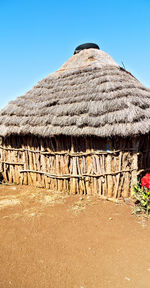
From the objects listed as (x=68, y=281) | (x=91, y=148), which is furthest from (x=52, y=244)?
(x=91, y=148)

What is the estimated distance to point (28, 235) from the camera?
190 inches

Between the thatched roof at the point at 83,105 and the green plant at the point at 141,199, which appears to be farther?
the thatched roof at the point at 83,105

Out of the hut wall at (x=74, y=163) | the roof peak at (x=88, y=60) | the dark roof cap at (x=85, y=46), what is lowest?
the hut wall at (x=74, y=163)

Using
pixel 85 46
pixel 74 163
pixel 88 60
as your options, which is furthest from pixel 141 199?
pixel 85 46

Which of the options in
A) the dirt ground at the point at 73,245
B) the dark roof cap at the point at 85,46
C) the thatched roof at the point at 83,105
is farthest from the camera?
the dark roof cap at the point at 85,46

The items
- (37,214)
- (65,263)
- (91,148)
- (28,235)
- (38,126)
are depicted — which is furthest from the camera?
(38,126)

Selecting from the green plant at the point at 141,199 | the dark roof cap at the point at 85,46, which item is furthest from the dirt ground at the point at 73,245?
the dark roof cap at the point at 85,46

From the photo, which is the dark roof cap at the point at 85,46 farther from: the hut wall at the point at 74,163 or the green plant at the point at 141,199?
the green plant at the point at 141,199

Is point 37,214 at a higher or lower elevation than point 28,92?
lower

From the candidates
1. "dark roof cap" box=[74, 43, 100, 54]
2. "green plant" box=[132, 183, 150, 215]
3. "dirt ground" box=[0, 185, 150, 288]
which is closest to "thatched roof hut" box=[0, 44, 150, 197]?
"green plant" box=[132, 183, 150, 215]

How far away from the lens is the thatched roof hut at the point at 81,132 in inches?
253

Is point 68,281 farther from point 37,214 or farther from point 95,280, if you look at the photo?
point 37,214

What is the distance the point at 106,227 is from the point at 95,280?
1773 mm

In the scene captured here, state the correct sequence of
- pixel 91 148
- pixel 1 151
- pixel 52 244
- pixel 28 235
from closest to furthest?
1. pixel 52 244
2. pixel 28 235
3. pixel 91 148
4. pixel 1 151
